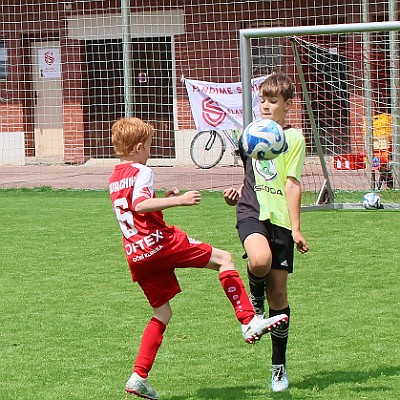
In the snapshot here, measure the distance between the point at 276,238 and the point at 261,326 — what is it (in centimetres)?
53

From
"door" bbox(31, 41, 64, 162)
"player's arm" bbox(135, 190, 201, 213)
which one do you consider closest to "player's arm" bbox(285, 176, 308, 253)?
"player's arm" bbox(135, 190, 201, 213)

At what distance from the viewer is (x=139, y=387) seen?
533 cm

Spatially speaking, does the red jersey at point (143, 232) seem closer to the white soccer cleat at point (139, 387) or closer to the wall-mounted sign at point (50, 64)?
the white soccer cleat at point (139, 387)

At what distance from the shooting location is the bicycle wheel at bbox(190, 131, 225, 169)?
1950 cm

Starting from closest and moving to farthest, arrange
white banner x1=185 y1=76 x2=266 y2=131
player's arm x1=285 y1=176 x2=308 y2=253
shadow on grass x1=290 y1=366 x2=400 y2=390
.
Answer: player's arm x1=285 y1=176 x2=308 y2=253 < shadow on grass x1=290 y1=366 x2=400 y2=390 < white banner x1=185 y1=76 x2=266 y2=131

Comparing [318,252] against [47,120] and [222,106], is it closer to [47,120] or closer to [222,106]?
[222,106]

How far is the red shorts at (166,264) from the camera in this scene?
5441mm

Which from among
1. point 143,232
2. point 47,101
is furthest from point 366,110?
point 143,232

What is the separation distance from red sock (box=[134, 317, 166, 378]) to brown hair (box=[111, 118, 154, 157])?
0.90 meters

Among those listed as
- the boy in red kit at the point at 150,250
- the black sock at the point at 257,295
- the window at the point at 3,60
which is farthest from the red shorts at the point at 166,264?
the window at the point at 3,60

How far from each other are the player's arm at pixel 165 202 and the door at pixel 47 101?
1686 cm

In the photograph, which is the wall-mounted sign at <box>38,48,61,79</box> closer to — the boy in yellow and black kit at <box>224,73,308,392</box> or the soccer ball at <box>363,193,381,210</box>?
the soccer ball at <box>363,193,381,210</box>

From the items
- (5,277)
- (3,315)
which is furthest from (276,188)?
(5,277)

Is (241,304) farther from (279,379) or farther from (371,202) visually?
(371,202)
